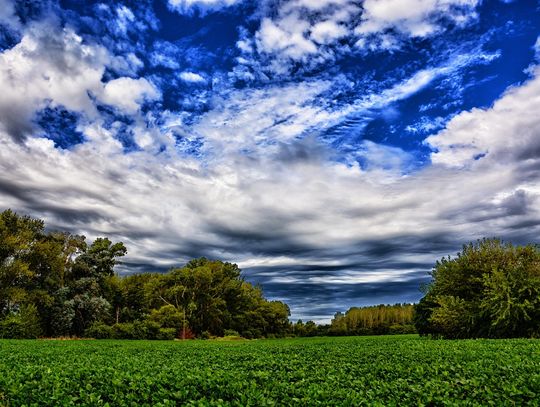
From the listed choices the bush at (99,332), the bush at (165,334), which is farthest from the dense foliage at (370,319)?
the bush at (99,332)

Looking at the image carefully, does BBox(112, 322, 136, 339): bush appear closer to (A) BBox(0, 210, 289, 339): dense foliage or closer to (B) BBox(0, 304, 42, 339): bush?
(A) BBox(0, 210, 289, 339): dense foliage

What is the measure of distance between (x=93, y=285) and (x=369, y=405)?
59483mm

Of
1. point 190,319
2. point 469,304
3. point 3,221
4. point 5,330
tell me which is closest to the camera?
point 469,304

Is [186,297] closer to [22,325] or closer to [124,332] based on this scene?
[124,332]

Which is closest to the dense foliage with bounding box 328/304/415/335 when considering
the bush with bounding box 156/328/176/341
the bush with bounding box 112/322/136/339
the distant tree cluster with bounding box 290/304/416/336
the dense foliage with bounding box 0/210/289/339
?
the distant tree cluster with bounding box 290/304/416/336

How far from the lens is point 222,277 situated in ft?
261

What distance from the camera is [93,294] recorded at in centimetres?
5934

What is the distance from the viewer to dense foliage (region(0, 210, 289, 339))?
5278 cm

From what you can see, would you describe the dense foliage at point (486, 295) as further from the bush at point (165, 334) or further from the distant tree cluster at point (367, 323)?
the distant tree cluster at point (367, 323)

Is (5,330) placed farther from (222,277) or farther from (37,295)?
(222,277)

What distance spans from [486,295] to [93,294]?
50405 millimetres

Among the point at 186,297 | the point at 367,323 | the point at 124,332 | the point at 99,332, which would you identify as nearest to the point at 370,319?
the point at 367,323

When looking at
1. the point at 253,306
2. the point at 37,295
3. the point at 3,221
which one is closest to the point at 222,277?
the point at 253,306

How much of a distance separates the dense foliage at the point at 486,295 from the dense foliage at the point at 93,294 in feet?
118
